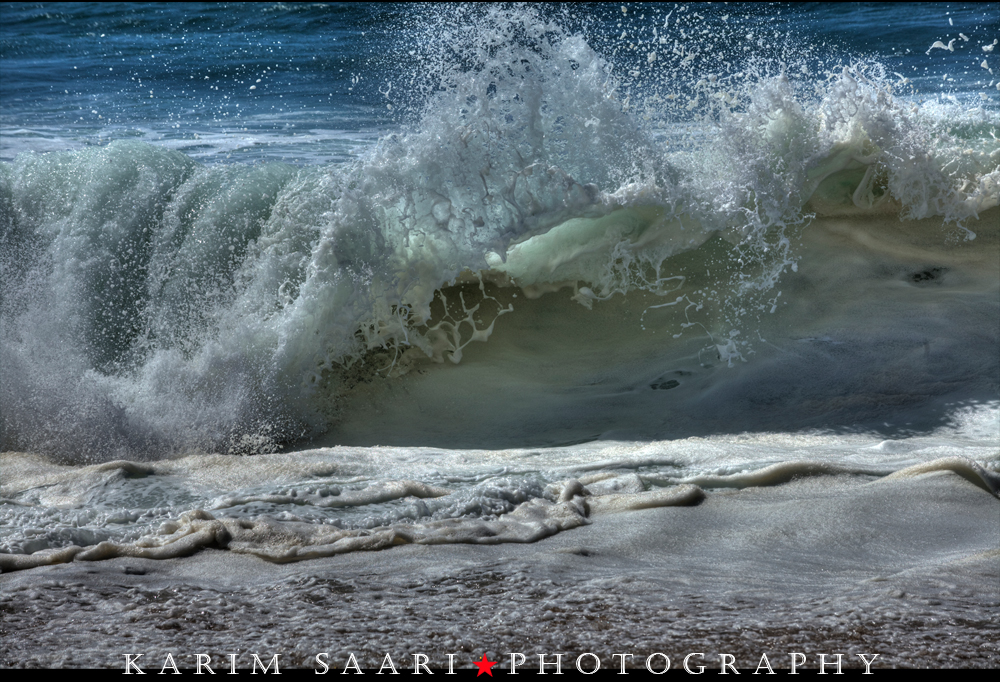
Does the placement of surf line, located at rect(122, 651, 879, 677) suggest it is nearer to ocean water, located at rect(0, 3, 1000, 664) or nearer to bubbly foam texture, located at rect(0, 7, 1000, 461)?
ocean water, located at rect(0, 3, 1000, 664)

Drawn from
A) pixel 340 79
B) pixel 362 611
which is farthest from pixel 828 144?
pixel 340 79

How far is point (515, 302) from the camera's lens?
14.3 ft

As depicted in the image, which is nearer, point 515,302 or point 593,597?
point 593,597

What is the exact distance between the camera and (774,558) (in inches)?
83.7

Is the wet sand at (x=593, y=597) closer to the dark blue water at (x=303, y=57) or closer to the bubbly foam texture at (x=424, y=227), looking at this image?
the bubbly foam texture at (x=424, y=227)

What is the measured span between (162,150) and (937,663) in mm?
4559

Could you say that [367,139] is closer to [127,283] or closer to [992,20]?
[127,283]

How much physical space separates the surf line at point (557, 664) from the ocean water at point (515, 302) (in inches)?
39.3

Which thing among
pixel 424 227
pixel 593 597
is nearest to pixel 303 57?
pixel 424 227

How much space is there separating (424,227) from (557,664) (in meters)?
2.65

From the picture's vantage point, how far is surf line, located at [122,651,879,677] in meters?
1.50

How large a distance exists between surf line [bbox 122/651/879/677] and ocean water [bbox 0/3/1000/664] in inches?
39.3

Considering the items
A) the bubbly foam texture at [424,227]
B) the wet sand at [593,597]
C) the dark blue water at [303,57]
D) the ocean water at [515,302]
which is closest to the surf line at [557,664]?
the wet sand at [593,597]

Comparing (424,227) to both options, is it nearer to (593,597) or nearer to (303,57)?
(593,597)
